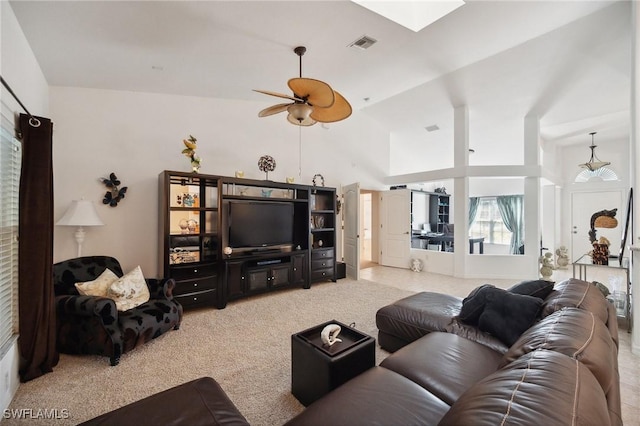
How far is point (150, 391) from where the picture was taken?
204 centimetres

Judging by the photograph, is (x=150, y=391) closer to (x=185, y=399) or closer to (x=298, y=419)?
(x=185, y=399)

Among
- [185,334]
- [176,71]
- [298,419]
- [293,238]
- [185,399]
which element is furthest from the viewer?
[293,238]

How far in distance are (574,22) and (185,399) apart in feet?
17.0

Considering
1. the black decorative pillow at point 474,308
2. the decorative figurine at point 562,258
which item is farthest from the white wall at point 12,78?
the decorative figurine at point 562,258

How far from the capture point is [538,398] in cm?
74

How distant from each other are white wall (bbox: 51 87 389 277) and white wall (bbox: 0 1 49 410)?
0.84 metres

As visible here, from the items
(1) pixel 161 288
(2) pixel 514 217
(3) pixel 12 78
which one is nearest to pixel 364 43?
(3) pixel 12 78

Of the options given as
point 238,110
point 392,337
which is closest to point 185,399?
point 392,337

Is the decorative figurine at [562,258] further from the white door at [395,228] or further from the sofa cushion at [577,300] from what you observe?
the sofa cushion at [577,300]

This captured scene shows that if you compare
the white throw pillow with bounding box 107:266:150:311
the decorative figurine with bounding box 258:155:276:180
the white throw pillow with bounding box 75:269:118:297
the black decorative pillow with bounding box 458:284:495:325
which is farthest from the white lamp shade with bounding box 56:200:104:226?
the black decorative pillow with bounding box 458:284:495:325

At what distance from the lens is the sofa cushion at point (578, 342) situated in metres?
0.95

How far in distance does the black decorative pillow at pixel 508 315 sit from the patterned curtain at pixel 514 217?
7810mm

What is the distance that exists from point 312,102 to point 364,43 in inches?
48.3

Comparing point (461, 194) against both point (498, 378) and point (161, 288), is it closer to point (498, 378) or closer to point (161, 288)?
point (498, 378)
